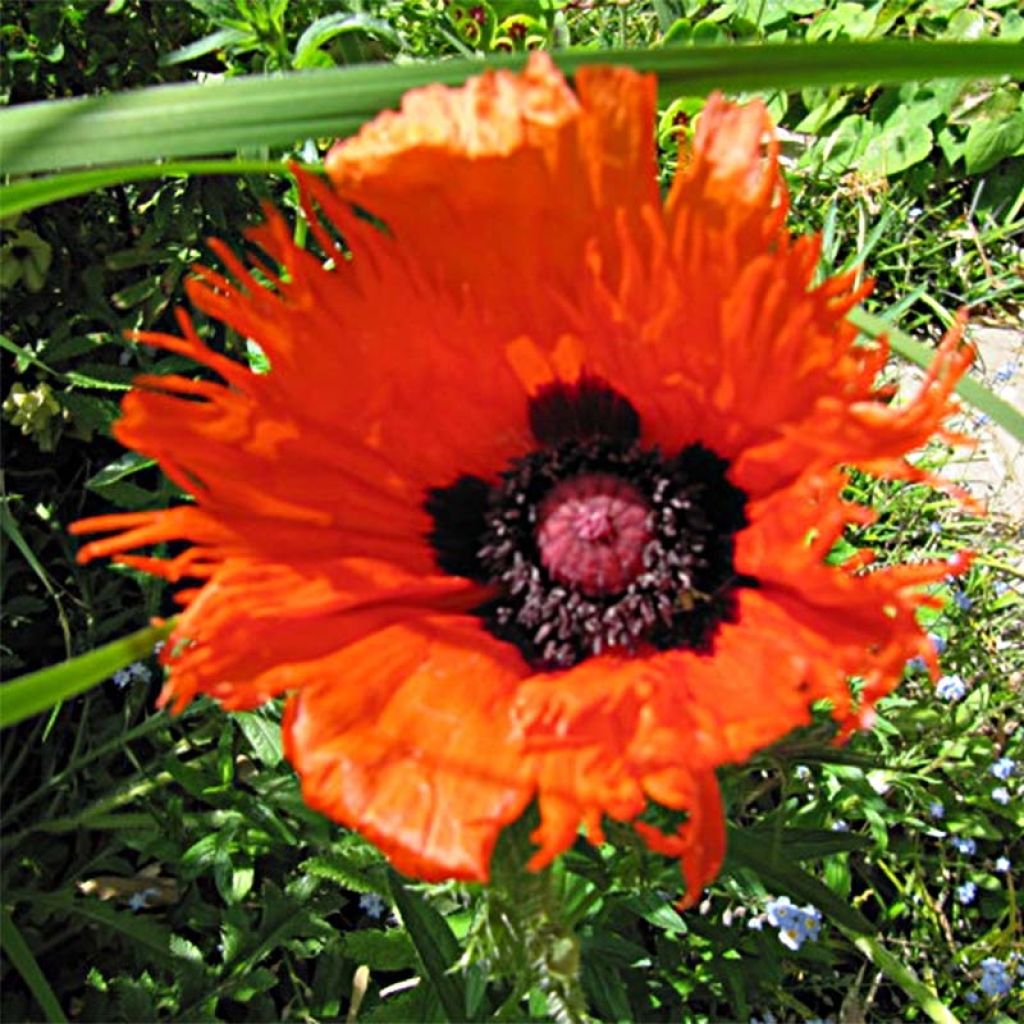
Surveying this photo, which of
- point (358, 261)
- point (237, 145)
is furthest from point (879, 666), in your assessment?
point (237, 145)

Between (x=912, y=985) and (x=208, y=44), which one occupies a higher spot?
(x=208, y=44)

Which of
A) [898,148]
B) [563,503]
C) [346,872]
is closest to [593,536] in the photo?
[563,503]

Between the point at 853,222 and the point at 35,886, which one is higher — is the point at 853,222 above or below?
above

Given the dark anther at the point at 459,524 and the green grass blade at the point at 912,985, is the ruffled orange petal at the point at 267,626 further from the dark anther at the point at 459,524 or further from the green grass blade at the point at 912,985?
the green grass blade at the point at 912,985

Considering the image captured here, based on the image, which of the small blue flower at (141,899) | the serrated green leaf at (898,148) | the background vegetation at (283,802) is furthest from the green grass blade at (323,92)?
the serrated green leaf at (898,148)

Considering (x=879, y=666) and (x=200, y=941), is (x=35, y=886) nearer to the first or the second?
(x=200, y=941)

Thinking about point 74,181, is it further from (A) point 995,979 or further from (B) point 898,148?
(B) point 898,148
